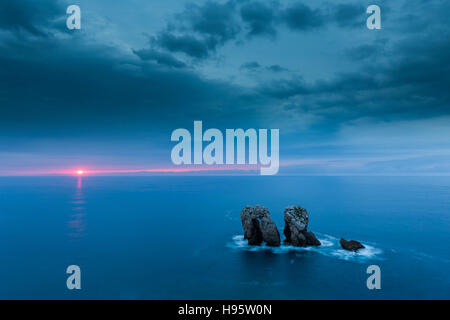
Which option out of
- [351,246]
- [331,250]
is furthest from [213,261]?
[351,246]

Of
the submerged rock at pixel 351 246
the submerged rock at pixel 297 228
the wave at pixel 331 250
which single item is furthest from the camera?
the submerged rock at pixel 351 246

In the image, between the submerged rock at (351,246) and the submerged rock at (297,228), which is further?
the submerged rock at (351,246)

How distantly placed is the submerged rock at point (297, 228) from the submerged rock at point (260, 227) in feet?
11.9

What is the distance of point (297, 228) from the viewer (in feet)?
204

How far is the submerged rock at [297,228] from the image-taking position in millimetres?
61188

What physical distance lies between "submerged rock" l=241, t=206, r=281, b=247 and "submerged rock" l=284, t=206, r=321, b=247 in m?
3.63

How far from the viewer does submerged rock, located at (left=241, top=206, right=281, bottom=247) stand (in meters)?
62.6

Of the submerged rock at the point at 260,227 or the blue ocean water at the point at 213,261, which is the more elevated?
the submerged rock at the point at 260,227

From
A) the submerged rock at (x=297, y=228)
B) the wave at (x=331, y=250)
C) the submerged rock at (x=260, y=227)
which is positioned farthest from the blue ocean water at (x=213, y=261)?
the submerged rock at (x=260, y=227)

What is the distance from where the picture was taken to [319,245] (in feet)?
212

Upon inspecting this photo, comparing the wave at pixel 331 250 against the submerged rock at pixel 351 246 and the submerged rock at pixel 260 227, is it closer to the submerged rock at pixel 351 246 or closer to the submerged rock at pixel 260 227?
the submerged rock at pixel 351 246

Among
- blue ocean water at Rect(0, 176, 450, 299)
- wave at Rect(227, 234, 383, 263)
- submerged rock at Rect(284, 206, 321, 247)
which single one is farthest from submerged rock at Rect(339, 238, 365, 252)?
submerged rock at Rect(284, 206, 321, 247)
